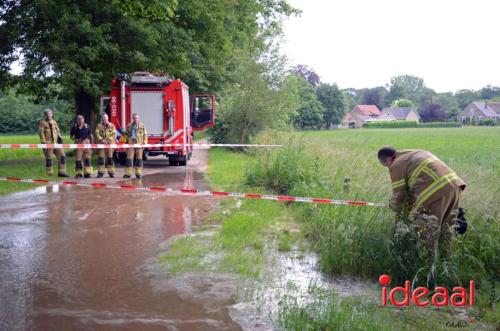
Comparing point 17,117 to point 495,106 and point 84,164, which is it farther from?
point 495,106

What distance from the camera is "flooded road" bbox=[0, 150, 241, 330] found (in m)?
4.84

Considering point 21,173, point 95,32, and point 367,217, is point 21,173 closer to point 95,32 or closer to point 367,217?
point 95,32

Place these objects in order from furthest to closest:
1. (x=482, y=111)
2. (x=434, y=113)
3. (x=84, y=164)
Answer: (x=434, y=113) → (x=482, y=111) → (x=84, y=164)

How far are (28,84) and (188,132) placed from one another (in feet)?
19.7

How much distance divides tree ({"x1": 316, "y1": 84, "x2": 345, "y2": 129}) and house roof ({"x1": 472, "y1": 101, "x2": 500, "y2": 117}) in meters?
33.8

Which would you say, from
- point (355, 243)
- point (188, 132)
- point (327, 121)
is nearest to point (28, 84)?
point (188, 132)

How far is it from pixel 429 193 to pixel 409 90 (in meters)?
169

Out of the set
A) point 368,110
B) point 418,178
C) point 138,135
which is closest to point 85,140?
point 138,135

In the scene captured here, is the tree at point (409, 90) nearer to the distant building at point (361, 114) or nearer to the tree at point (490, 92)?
the distant building at point (361, 114)

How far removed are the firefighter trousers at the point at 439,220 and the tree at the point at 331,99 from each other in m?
88.5

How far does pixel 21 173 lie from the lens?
1540 cm

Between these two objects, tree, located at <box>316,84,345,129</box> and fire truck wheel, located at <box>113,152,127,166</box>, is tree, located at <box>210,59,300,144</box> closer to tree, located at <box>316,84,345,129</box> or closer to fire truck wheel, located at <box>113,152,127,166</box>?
fire truck wheel, located at <box>113,152,127,166</box>

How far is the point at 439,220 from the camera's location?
573 cm

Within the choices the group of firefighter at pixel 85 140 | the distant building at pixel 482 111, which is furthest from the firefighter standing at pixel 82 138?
the distant building at pixel 482 111
